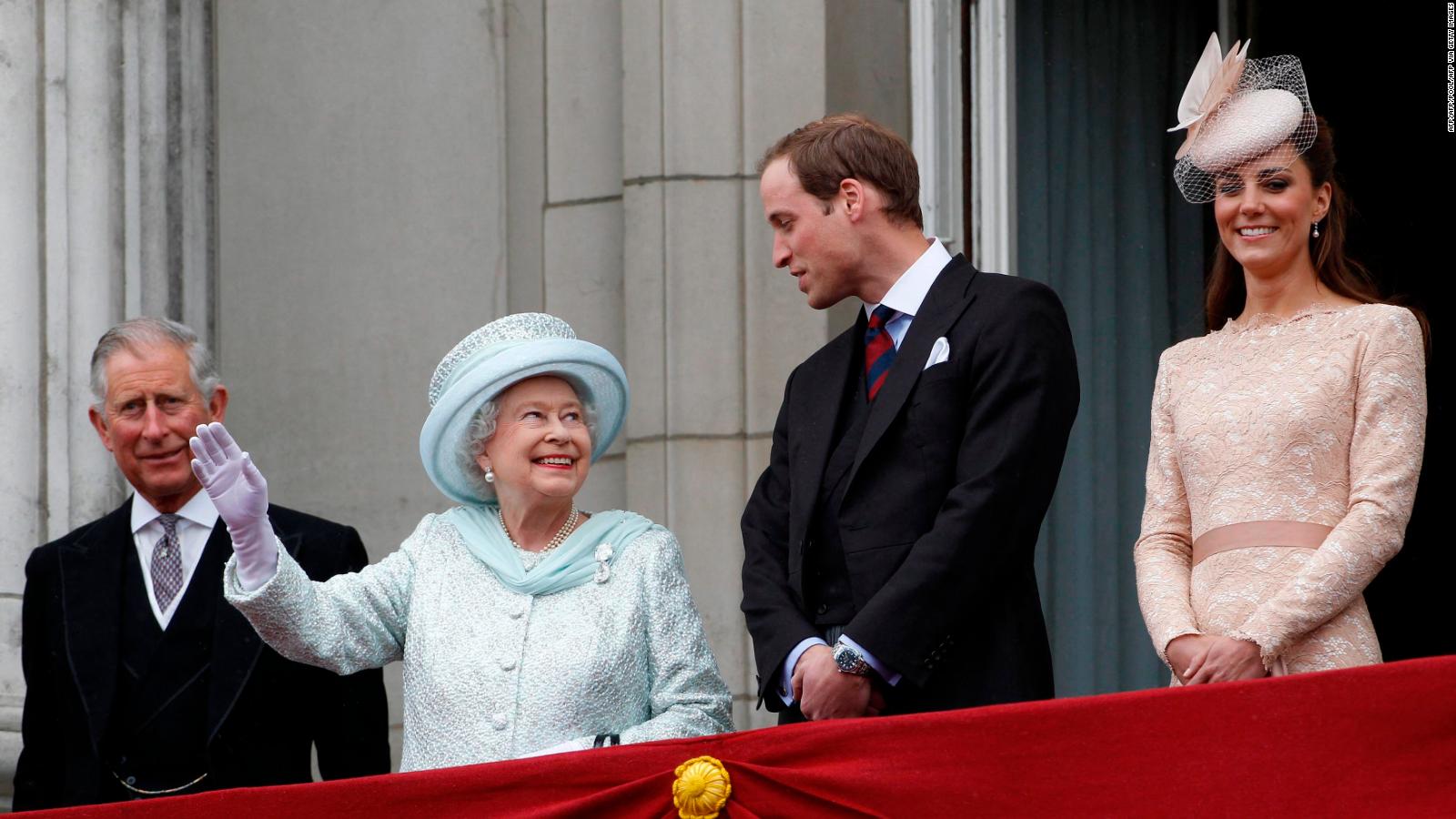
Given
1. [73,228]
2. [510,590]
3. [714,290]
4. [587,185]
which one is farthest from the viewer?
[587,185]

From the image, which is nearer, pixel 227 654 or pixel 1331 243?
pixel 1331 243

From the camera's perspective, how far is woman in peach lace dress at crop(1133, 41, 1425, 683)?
3.75m

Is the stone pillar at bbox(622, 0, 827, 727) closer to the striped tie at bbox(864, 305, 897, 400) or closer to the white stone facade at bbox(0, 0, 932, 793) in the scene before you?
the white stone facade at bbox(0, 0, 932, 793)

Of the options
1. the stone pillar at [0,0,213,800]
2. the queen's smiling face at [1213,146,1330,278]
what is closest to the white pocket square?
the queen's smiling face at [1213,146,1330,278]

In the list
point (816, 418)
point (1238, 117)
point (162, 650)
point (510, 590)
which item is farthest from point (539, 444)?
point (1238, 117)

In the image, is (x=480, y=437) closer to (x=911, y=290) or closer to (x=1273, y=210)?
(x=911, y=290)

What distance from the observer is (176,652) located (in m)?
4.57

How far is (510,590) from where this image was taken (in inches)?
162

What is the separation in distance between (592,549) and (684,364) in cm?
195

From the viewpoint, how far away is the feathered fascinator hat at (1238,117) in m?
4.08

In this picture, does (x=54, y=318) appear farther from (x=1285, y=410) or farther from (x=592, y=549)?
(x=1285, y=410)

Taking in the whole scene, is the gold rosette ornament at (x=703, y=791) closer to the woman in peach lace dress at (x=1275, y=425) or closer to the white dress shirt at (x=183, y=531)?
the woman in peach lace dress at (x=1275, y=425)

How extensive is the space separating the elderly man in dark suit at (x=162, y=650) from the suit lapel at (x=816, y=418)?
3.61 ft

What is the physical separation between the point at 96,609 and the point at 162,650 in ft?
0.60
